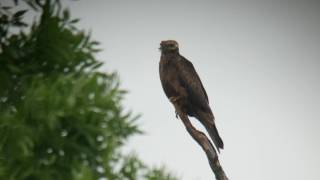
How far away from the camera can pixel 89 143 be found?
17.8 feet

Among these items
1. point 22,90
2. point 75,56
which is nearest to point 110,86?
point 75,56

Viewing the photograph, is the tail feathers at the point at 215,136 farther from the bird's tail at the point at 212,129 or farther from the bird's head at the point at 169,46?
the bird's head at the point at 169,46

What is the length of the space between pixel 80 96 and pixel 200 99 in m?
1.83

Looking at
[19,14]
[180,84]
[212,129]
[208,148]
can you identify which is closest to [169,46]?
[180,84]

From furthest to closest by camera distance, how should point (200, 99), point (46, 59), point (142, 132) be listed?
point (200, 99), point (142, 132), point (46, 59)

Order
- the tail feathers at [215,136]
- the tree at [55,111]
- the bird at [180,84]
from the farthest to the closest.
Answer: the bird at [180,84]
the tail feathers at [215,136]
the tree at [55,111]

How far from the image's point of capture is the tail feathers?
6121 mm

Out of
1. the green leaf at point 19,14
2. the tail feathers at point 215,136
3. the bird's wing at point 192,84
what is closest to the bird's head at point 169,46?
the bird's wing at point 192,84

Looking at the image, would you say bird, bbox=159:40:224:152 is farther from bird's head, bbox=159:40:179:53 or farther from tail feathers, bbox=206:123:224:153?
tail feathers, bbox=206:123:224:153

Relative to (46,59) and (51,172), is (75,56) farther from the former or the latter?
(51,172)

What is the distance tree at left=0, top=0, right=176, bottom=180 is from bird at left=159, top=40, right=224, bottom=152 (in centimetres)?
88

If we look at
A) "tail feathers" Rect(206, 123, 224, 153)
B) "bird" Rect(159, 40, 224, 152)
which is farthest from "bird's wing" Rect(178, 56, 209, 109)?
"tail feathers" Rect(206, 123, 224, 153)

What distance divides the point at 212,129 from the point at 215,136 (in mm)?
99

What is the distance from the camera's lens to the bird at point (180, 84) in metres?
6.66
